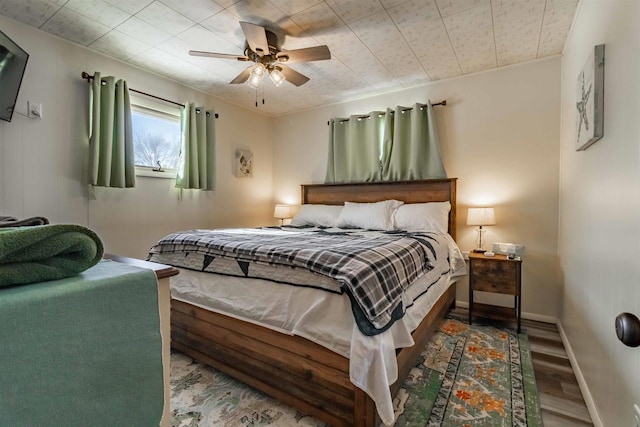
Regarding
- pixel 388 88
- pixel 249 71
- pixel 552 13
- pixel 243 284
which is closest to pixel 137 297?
pixel 243 284

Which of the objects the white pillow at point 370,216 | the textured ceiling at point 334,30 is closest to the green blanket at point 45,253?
the textured ceiling at point 334,30

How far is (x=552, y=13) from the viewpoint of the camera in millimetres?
2186

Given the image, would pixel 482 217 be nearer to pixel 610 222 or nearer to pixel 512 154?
pixel 512 154

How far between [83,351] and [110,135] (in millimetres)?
2741

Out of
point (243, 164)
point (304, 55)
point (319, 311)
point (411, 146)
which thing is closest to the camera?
point (319, 311)

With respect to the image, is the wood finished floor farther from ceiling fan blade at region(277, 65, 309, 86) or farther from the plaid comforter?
ceiling fan blade at region(277, 65, 309, 86)

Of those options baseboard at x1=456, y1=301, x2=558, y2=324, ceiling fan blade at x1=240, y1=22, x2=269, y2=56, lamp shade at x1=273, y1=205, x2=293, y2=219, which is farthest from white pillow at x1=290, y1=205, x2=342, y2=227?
baseboard at x1=456, y1=301, x2=558, y2=324

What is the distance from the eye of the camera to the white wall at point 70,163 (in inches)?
89.7

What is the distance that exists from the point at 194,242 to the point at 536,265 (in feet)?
10.1

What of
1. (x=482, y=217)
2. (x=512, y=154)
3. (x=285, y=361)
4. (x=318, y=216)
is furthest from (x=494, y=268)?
(x=285, y=361)

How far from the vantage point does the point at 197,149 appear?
345cm

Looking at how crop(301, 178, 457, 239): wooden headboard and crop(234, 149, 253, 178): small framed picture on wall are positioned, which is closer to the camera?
crop(301, 178, 457, 239): wooden headboard

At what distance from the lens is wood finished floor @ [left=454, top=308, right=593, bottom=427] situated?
1545 millimetres

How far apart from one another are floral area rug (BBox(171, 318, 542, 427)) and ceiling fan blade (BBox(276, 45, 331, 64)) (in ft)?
7.64
